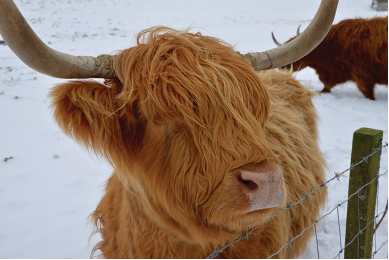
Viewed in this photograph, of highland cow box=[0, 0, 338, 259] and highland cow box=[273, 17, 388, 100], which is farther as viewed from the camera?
highland cow box=[273, 17, 388, 100]

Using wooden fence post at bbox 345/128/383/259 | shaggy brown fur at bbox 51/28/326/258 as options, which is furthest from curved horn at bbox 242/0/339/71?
wooden fence post at bbox 345/128/383/259

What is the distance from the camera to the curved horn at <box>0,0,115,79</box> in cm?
95

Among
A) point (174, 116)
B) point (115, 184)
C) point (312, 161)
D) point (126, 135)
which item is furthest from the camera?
point (312, 161)

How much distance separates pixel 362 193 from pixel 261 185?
1.14 metres

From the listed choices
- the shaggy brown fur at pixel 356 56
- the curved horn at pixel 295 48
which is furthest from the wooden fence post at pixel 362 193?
the shaggy brown fur at pixel 356 56

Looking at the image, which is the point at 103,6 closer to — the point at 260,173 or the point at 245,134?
the point at 245,134

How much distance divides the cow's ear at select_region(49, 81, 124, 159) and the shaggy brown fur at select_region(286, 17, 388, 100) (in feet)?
20.8

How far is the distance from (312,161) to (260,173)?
171 centimetres

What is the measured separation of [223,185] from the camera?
1392mm

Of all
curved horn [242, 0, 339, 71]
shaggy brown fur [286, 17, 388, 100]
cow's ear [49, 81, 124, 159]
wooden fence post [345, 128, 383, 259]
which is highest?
curved horn [242, 0, 339, 71]

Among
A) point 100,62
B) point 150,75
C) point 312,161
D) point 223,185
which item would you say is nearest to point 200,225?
point 223,185

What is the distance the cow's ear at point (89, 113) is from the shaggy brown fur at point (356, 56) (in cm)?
633

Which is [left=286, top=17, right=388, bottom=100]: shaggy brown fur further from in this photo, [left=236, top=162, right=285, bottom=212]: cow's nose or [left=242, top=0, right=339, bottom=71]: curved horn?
[left=236, top=162, right=285, bottom=212]: cow's nose

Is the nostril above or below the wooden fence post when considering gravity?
above
